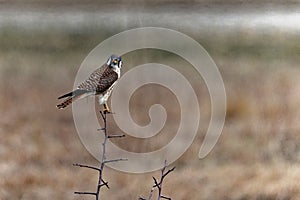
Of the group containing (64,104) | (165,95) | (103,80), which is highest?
(165,95)

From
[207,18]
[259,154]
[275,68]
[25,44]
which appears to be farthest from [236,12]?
[259,154]

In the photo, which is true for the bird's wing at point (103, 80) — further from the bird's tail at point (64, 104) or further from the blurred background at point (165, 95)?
the blurred background at point (165, 95)

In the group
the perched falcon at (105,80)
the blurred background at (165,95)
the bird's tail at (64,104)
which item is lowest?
the bird's tail at (64,104)

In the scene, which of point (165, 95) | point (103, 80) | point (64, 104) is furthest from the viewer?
point (165, 95)

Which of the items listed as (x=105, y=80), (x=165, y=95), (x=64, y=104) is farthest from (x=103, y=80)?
(x=165, y=95)

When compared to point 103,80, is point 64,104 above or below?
below

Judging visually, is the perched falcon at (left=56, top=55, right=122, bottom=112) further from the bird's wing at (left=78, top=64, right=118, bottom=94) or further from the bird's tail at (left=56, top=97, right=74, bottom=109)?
the bird's tail at (left=56, top=97, right=74, bottom=109)

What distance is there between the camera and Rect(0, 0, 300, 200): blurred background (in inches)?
168

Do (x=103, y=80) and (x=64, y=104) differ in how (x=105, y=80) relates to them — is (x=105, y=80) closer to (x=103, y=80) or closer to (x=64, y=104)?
(x=103, y=80)

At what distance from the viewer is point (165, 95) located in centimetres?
588

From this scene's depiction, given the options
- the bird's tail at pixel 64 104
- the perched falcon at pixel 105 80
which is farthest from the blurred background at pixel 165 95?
the bird's tail at pixel 64 104

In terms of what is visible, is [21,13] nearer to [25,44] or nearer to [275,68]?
[25,44]

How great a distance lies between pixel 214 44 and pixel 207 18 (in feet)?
1.82

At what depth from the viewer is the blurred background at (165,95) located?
4.28m
